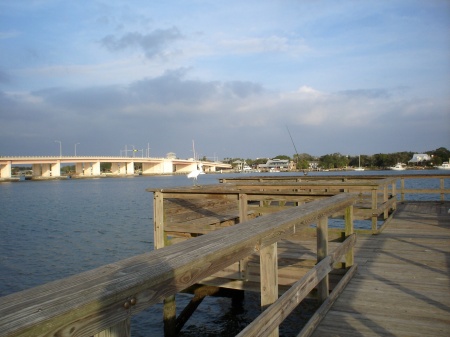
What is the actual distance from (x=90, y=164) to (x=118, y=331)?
117 metres

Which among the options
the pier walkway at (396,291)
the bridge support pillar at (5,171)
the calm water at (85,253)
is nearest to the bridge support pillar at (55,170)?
the bridge support pillar at (5,171)

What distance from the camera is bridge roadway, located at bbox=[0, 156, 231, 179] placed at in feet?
288

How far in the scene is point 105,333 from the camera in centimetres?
121

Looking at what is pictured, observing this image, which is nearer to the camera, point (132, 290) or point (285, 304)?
point (132, 290)

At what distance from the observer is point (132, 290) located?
4.22 ft

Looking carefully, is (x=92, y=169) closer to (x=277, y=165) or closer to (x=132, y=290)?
(x=277, y=165)

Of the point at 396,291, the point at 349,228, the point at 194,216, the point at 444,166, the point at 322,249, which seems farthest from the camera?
the point at 444,166

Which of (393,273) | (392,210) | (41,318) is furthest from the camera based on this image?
(392,210)

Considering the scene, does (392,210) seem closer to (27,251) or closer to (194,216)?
(194,216)

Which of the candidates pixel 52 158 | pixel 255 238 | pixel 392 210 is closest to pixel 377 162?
pixel 52 158

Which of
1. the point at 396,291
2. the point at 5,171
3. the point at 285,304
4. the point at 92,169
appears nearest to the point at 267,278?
the point at 285,304

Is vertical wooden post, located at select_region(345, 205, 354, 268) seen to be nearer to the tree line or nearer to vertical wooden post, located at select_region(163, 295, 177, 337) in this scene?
vertical wooden post, located at select_region(163, 295, 177, 337)

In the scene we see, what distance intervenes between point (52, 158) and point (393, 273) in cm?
9369

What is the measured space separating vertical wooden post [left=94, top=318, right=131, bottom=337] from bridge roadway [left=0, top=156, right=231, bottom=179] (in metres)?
75.7
